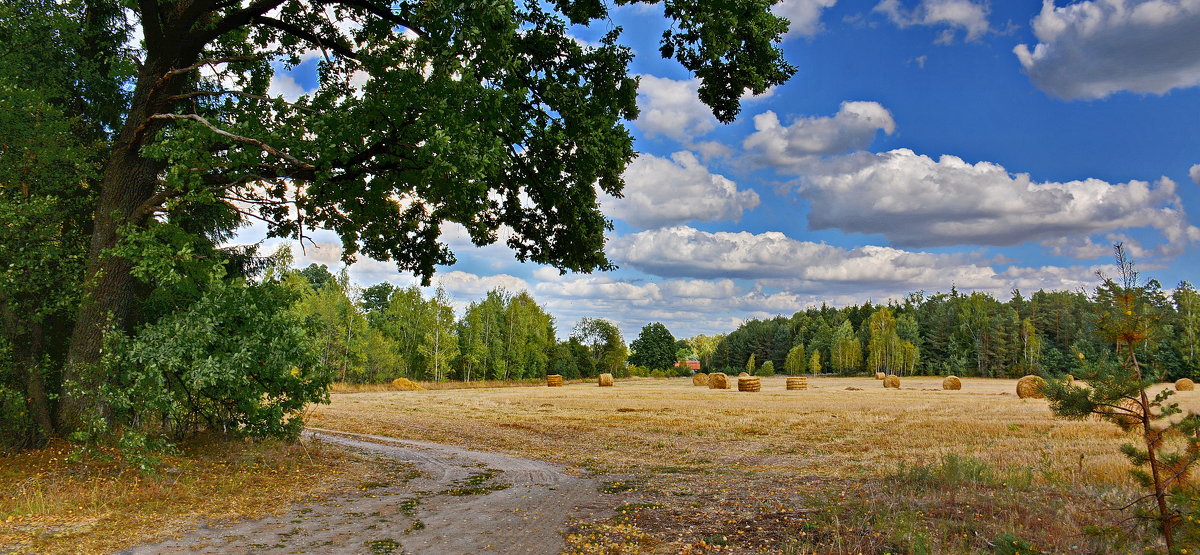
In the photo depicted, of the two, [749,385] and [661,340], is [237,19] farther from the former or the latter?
[661,340]

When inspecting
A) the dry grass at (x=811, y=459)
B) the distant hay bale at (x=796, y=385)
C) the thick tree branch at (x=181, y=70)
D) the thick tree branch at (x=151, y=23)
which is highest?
the thick tree branch at (x=151, y=23)

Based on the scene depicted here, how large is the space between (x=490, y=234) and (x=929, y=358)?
348ft

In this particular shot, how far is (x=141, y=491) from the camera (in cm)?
922

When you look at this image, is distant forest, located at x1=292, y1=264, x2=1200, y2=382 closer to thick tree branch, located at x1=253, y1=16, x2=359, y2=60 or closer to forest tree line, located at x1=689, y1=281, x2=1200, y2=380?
forest tree line, located at x1=689, y1=281, x2=1200, y2=380

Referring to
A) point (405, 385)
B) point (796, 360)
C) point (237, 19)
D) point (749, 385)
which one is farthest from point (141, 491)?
point (796, 360)

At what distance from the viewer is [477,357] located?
66.9 m

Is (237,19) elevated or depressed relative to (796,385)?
elevated

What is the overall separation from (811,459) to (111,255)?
13911 millimetres

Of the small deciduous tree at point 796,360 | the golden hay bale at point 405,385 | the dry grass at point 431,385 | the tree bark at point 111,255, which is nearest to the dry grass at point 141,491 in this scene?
the tree bark at point 111,255

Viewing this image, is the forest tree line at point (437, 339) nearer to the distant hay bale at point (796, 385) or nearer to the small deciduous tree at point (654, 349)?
the small deciduous tree at point (654, 349)

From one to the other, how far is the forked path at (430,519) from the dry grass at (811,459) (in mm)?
1297

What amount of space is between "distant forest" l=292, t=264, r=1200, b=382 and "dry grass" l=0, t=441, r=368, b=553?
24.5 metres

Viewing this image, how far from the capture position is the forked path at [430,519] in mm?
7094

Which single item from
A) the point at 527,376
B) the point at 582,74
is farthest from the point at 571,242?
the point at 527,376
